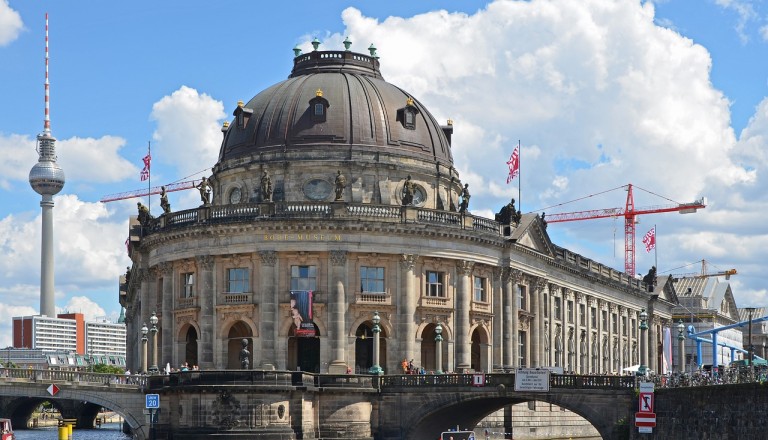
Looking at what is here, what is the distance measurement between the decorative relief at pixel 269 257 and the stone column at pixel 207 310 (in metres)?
Result: 4.10

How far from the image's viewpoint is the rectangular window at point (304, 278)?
3696 inches

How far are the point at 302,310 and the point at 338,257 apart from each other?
4.49 m

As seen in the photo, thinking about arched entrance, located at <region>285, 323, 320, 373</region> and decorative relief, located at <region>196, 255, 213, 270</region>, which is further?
decorative relief, located at <region>196, 255, 213, 270</region>

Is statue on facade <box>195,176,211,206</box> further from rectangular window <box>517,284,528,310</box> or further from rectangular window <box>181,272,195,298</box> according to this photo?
rectangular window <box>517,284,528,310</box>

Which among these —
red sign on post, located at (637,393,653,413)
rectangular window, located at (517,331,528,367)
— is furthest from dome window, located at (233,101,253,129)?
red sign on post, located at (637,393,653,413)

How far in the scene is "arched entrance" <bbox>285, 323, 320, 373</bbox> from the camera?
3735 inches

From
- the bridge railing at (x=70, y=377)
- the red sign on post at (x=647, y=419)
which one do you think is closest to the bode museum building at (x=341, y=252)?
the bridge railing at (x=70, y=377)

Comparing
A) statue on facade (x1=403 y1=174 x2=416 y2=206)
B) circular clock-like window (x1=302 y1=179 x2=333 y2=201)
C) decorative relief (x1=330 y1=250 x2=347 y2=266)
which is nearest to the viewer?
decorative relief (x1=330 y1=250 x2=347 y2=266)

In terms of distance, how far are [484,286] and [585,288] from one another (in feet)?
85.2

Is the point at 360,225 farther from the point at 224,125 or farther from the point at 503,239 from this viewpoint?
the point at 224,125

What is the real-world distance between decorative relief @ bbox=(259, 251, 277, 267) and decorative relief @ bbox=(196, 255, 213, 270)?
13.3ft

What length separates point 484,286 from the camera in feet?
334

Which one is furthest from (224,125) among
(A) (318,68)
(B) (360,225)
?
(B) (360,225)

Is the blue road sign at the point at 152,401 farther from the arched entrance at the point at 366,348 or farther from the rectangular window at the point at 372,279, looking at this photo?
the rectangular window at the point at 372,279
